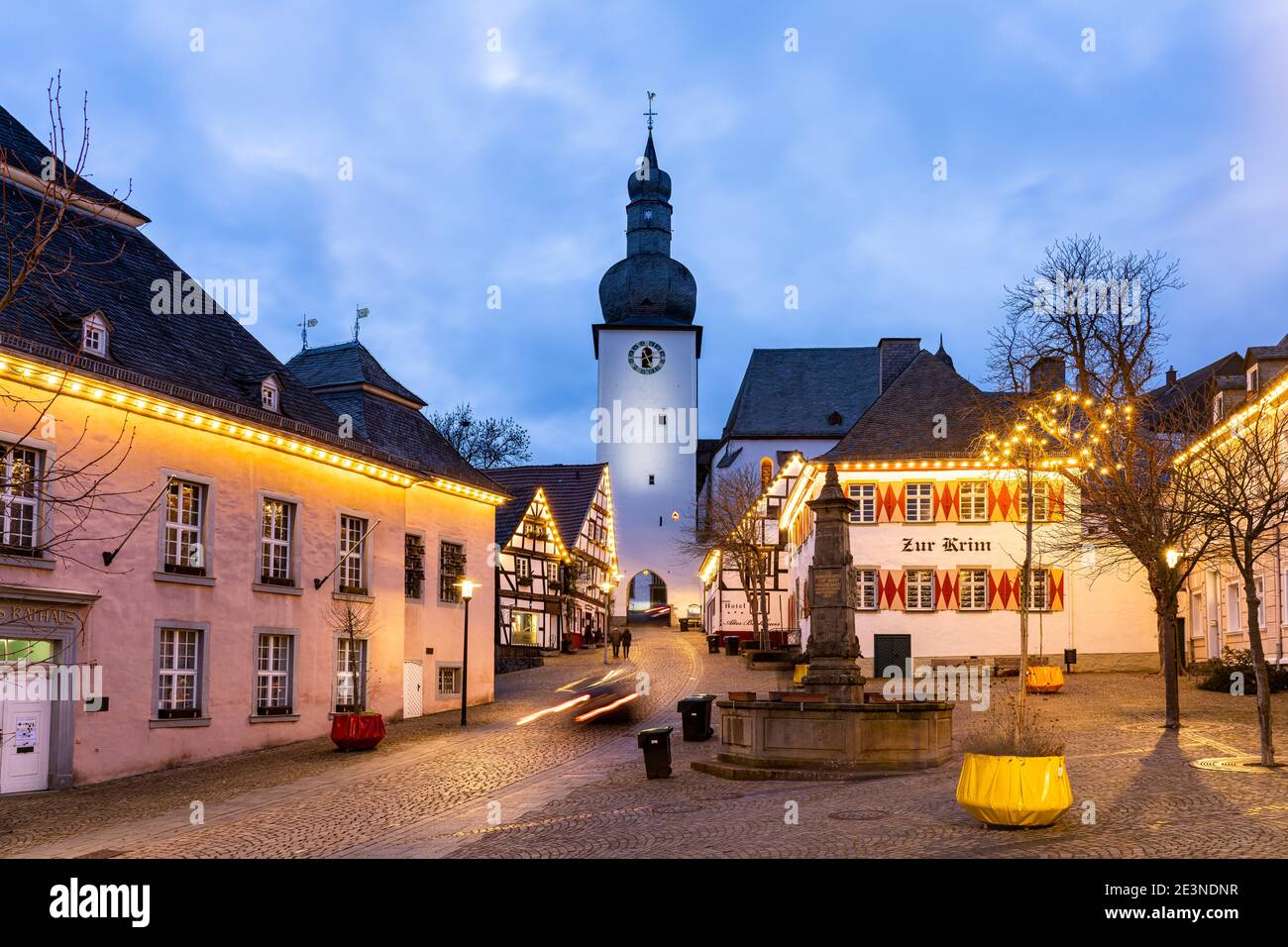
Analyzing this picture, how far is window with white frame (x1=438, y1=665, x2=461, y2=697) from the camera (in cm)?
A: 3234

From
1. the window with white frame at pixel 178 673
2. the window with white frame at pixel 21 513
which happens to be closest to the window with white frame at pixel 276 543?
the window with white frame at pixel 178 673

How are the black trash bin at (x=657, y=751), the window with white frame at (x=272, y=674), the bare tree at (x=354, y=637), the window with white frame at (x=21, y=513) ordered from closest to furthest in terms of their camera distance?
the black trash bin at (x=657, y=751) < the window with white frame at (x=21, y=513) < the window with white frame at (x=272, y=674) < the bare tree at (x=354, y=637)

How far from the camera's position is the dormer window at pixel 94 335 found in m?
20.4

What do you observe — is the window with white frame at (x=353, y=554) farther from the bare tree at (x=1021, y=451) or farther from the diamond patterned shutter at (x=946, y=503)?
the diamond patterned shutter at (x=946, y=503)

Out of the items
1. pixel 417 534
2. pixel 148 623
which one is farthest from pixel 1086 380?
pixel 148 623

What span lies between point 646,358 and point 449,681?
178ft

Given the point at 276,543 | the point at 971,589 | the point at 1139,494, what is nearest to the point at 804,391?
the point at 971,589

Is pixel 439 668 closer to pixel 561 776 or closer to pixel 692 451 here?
pixel 561 776

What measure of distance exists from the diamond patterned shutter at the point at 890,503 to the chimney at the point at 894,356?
15.2 meters

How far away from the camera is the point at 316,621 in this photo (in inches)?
→ 1028

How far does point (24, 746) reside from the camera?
1888 cm

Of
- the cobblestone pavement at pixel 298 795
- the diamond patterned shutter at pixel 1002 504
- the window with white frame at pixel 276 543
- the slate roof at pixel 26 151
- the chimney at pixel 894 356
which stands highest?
the chimney at pixel 894 356

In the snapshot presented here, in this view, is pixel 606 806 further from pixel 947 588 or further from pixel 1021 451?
pixel 947 588

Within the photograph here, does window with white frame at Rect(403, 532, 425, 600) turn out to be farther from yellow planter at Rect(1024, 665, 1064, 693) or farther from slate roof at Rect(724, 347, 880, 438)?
slate roof at Rect(724, 347, 880, 438)
